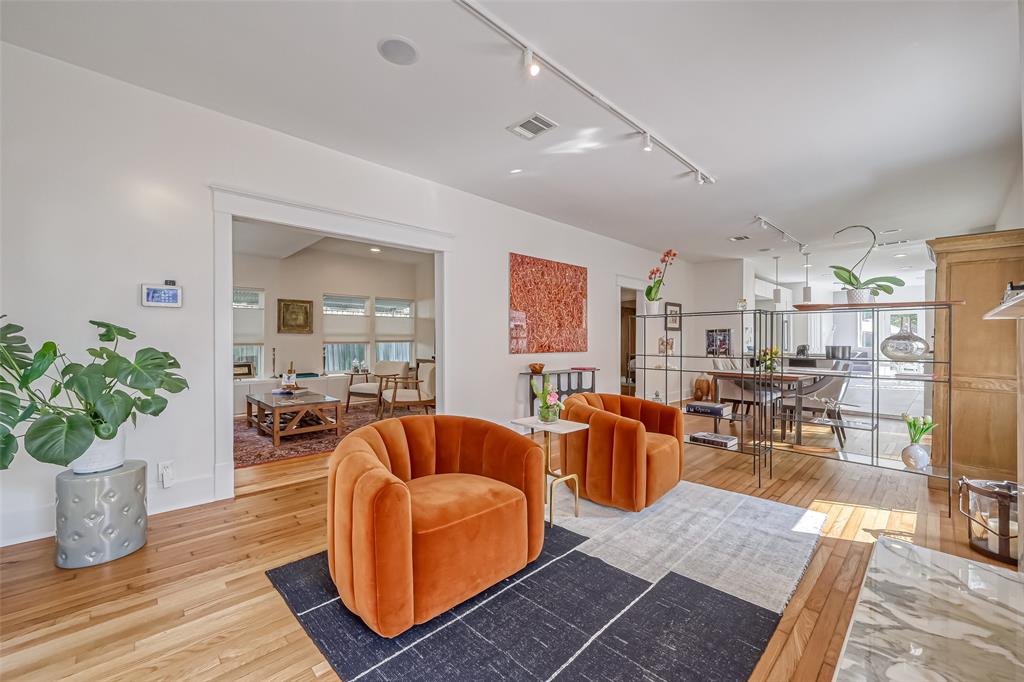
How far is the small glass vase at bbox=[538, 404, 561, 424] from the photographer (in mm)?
2983

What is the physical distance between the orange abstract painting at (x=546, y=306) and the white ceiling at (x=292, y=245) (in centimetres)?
Result: 173

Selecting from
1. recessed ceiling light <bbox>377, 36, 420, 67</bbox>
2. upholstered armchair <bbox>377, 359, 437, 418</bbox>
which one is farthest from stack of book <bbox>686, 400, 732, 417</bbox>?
recessed ceiling light <bbox>377, 36, 420, 67</bbox>

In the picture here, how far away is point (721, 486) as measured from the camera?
362 centimetres

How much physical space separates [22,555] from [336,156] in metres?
3.31

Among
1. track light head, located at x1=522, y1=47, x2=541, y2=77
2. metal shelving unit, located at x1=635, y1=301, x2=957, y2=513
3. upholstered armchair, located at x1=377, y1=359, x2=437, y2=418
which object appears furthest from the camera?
upholstered armchair, located at x1=377, y1=359, x2=437, y2=418

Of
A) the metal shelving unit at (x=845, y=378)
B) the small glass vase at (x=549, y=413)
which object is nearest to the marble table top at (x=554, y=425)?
the small glass vase at (x=549, y=413)

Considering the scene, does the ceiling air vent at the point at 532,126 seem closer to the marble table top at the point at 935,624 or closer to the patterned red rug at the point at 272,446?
the marble table top at the point at 935,624

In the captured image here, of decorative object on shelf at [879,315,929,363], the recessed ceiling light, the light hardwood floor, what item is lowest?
the light hardwood floor

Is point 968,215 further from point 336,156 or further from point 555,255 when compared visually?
point 336,156

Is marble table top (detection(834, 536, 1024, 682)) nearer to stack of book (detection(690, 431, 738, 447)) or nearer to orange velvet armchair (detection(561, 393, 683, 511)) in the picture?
orange velvet armchair (detection(561, 393, 683, 511))

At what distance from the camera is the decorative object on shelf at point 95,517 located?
225 cm

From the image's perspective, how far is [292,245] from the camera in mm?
6535

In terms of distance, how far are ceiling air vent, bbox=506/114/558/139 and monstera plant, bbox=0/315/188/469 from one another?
2755mm

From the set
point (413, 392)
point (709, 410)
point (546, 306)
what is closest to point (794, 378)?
point (709, 410)
